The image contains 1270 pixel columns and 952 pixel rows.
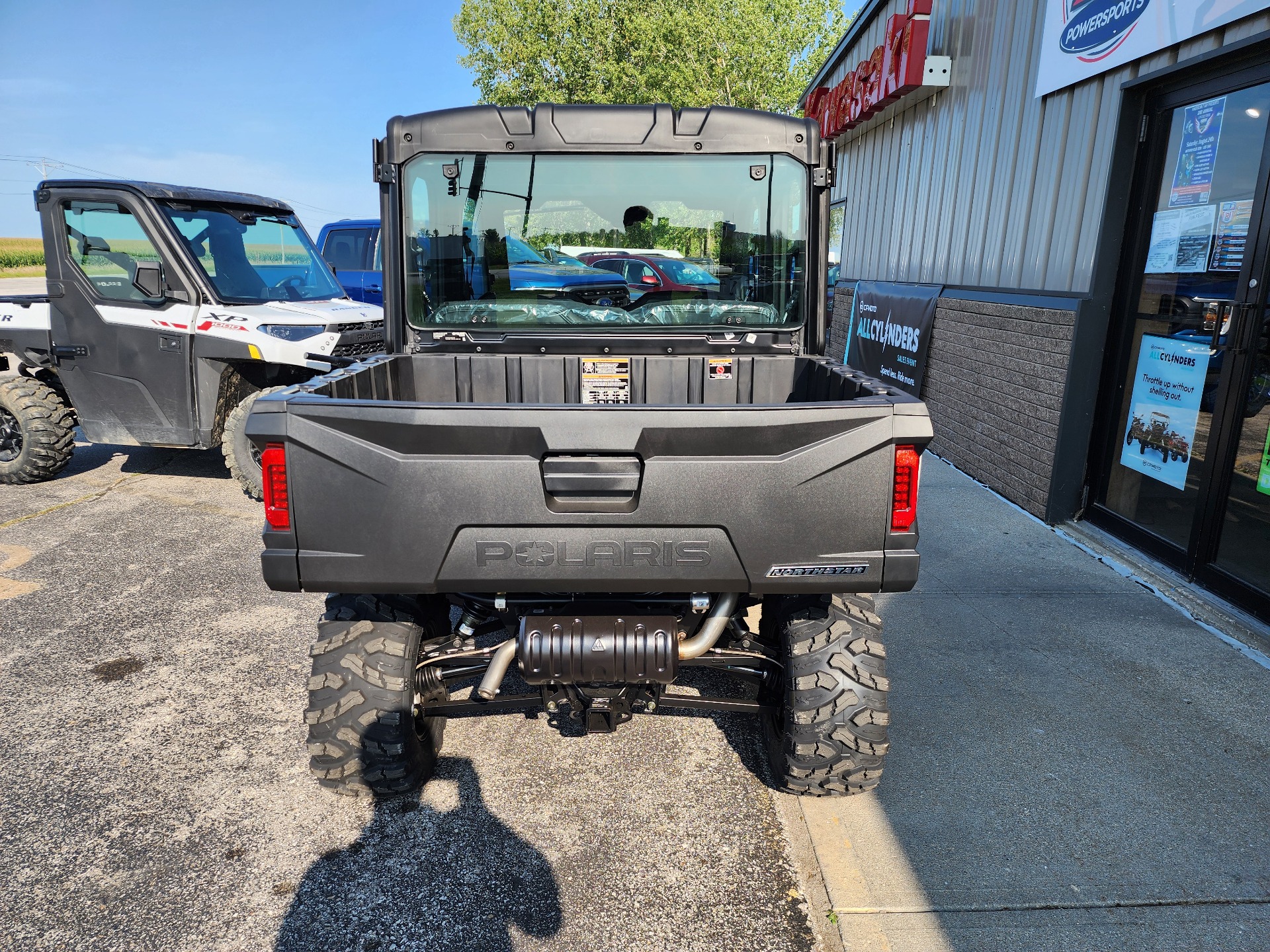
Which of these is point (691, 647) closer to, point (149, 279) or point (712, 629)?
point (712, 629)

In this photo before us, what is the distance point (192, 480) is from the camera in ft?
24.7

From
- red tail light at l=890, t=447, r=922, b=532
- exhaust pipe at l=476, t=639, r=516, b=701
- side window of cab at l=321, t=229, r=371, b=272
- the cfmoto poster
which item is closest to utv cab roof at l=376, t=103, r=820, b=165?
red tail light at l=890, t=447, r=922, b=532

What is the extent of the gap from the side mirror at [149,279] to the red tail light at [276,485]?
4843 mm

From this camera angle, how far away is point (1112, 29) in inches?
214

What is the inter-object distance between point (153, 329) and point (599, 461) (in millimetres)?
5572

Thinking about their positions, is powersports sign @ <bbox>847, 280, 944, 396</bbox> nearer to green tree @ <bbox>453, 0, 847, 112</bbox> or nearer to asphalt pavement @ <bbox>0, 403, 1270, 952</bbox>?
asphalt pavement @ <bbox>0, 403, 1270, 952</bbox>

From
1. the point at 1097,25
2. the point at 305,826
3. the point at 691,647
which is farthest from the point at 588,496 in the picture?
the point at 1097,25

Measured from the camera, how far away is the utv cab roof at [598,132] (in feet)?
11.9

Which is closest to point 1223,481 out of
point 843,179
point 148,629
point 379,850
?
point 379,850

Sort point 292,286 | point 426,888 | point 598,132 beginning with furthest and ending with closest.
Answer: point 292,286
point 598,132
point 426,888

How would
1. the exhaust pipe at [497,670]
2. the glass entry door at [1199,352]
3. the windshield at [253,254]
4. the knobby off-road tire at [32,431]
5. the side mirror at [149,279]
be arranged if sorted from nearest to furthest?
Result: the exhaust pipe at [497,670] → the glass entry door at [1199,352] → the side mirror at [149,279] → the windshield at [253,254] → the knobby off-road tire at [32,431]

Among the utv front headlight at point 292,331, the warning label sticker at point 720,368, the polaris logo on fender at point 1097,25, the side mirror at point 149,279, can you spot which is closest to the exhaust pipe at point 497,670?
the warning label sticker at point 720,368

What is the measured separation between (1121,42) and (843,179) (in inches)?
305

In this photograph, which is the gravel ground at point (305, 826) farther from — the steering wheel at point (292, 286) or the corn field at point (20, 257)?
the corn field at point (20, 257)
